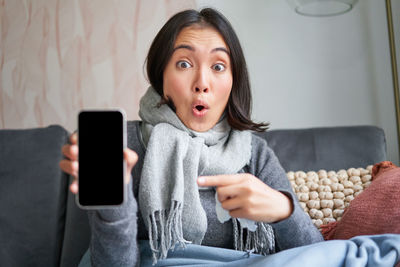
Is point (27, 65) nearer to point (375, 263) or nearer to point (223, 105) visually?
point (223, 105)

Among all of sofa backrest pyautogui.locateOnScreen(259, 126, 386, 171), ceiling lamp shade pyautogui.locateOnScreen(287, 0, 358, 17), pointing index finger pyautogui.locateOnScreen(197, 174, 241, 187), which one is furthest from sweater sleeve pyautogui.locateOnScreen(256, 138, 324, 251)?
ceiling lamp shade pyautogui.locateOnScreen(287, 0, 358, 17)

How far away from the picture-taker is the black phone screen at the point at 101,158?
71 centimetres

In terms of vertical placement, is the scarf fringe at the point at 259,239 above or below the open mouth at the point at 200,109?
below

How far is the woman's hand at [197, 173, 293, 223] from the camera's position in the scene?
0.81m

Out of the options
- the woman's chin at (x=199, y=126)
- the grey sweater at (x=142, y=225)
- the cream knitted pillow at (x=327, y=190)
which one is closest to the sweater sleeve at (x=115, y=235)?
the grey sweater at (x=142, y=225)

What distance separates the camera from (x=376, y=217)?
1.04 m

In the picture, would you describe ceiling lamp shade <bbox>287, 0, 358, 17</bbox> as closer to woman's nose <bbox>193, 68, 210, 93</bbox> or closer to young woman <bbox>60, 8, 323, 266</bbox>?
young woman <bbox>60, 8, 323, 266</bbox>

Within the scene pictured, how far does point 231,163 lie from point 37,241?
0.71 metres

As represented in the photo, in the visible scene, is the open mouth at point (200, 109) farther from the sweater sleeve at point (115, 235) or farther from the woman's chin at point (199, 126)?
the sweater sleeve at point (115, 235)

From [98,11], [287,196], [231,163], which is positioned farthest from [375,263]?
[98,11]

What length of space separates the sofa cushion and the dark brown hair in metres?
0.52

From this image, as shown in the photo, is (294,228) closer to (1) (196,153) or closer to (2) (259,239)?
(2) (259,239)

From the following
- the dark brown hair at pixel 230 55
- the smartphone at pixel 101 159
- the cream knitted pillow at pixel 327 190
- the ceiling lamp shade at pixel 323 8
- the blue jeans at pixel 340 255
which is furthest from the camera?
the ceiling lamp shade at pixel 323 8

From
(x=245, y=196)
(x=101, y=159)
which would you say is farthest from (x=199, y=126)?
(x=101, y=159)
